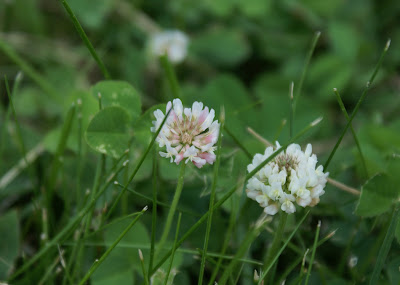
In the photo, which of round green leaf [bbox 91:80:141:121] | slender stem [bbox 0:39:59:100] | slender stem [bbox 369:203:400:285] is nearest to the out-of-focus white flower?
slender stem [bbox 0:39:59:100]

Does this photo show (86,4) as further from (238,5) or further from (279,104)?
(279,104)

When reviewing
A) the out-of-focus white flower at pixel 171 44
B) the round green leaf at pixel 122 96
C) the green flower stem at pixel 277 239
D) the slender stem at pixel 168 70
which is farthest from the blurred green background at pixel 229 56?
the green flower stem at pixel 277 239

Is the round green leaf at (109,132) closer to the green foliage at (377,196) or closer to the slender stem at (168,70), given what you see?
the slender stem at (168,70)

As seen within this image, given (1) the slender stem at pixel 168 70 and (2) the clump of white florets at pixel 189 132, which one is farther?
(1) the slender stem at pixel 168 70

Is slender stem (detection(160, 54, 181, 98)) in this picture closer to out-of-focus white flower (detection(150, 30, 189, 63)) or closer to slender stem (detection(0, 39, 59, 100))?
slender stem (detection(0, 39, 59, 100))

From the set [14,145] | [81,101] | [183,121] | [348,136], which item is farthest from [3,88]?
[348,136]
